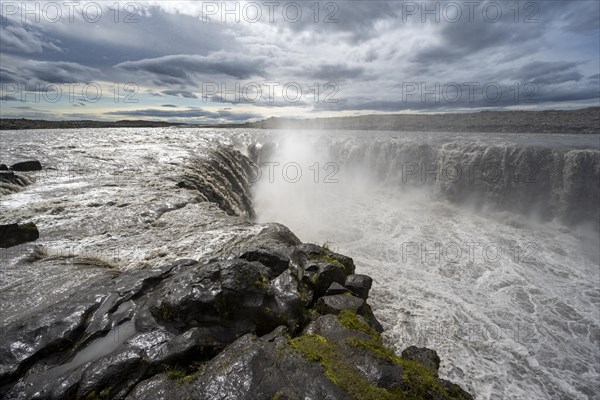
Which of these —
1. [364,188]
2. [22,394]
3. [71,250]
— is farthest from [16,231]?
[364,188]

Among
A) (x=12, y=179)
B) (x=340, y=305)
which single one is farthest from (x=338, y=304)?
(x=12, y=179)

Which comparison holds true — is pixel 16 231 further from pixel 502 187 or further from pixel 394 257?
pixel 502 187

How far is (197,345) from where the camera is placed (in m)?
4.37

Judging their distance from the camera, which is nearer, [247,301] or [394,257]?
[247,301]

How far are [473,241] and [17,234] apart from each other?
21343 mm

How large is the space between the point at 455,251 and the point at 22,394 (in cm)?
1760

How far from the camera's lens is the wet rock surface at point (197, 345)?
3.78m

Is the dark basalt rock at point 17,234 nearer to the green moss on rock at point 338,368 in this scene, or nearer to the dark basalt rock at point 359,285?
the green moss on rock at point 338,368

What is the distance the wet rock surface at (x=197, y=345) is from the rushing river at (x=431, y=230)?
1700 millimetres

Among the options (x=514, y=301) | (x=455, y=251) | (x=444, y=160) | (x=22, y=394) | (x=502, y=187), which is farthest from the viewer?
(x=444, y=160)

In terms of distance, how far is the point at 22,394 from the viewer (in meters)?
3.79

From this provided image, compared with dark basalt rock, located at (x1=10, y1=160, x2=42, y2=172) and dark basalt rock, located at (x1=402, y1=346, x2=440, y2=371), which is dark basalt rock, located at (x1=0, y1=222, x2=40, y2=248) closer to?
dark basalt rock, located at (x1=10, y1=160, x2=42, y2=172)

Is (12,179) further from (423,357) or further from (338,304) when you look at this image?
(423,357)

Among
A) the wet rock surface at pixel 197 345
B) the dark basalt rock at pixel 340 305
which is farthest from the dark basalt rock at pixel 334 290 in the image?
the wet rock surface at pixel 197 345
